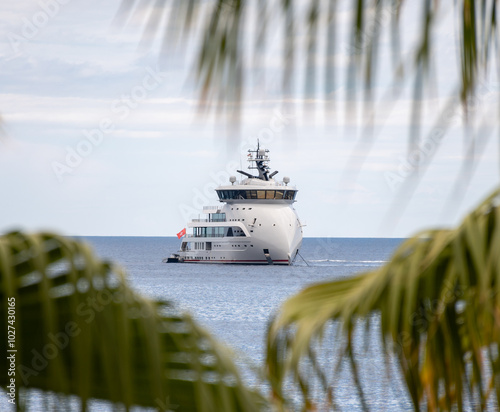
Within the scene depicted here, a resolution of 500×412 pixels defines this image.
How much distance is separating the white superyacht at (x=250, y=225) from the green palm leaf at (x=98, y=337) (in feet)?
174

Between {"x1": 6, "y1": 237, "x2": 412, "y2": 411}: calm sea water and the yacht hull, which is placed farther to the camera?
the yacht hull

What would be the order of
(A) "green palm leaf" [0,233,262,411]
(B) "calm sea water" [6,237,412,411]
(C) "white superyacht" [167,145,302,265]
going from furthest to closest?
(C) "white superyacht" [167,145,302,265] → (B) "calm sea water" [6,237,412,411] → (A) "green palm leaf" [0,233,262,411]

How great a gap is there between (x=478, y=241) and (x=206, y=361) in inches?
19.1

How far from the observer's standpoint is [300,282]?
6206 centimetres

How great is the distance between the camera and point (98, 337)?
2.57 ft

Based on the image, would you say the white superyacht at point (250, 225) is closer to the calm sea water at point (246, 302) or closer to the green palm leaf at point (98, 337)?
the calm sea water at point (246, 302)

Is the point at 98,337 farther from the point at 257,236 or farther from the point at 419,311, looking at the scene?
the point at 257,236

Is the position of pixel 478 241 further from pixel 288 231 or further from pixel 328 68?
pixel 288 231

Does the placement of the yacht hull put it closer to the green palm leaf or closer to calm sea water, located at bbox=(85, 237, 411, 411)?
calm sea water, located at bbox=(85, 237, 411, 411)

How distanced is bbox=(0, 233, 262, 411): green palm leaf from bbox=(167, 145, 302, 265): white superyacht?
53113mm

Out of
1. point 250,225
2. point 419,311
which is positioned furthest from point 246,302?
point 419,311

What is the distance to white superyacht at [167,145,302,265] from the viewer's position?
5500 cm

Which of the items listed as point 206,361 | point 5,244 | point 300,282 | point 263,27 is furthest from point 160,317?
point 300,282

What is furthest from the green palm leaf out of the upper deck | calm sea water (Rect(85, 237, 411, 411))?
the upper deck
